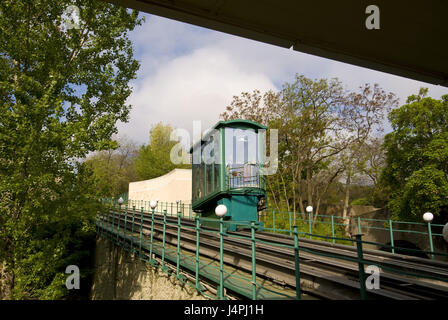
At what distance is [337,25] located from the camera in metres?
3.02

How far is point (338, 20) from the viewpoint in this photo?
294cm

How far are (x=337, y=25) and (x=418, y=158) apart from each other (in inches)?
661

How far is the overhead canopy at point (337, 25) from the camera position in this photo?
272cm

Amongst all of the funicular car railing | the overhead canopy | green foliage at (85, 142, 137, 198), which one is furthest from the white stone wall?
the overhead canopy

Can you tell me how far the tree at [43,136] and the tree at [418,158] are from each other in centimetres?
1481

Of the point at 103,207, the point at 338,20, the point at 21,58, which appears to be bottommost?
the point at 103,207

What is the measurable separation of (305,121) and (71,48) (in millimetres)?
15532

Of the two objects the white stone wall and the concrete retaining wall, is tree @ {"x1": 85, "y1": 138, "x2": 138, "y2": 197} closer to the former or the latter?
the white stone wall

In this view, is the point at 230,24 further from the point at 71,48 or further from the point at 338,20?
the point at 71,48

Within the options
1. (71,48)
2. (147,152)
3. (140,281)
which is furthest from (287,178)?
(147,152)

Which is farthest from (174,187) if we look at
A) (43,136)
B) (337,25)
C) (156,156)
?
(337,25)

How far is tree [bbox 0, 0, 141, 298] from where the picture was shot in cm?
741

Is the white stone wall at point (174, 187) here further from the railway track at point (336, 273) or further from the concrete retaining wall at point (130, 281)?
the railway track at point (336, 273)
